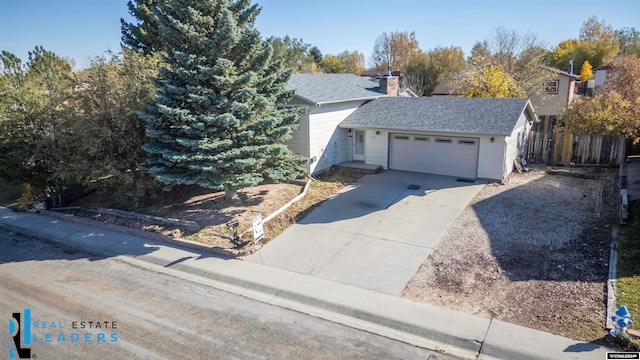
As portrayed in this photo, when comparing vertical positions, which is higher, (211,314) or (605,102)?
(605,102)

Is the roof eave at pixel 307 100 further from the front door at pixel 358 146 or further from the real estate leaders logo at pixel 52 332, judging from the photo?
the real estate leaders logo at pixel 52 332

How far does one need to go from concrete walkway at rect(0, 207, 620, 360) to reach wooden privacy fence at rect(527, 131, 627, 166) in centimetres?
1435

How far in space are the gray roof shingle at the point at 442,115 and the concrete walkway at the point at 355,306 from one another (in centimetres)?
973

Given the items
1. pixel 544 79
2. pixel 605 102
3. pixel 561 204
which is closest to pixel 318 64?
pixel 544 79

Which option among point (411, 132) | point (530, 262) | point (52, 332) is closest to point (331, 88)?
point (411, 132)

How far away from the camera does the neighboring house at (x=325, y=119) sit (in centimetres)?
1695

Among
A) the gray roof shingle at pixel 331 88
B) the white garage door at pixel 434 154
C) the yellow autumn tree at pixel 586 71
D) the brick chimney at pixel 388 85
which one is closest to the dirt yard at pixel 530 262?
the white garage door at pixel 434 154

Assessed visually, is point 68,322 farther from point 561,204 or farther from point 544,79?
point 544,79

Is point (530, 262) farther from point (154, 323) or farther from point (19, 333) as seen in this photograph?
point (19, 333)

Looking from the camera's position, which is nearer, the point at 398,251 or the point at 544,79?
the point at 398,251

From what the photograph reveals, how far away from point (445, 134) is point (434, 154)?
1128 mm

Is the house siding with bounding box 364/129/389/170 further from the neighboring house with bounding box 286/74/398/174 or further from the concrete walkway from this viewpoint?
the concrete walkway

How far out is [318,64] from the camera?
64.8 meters

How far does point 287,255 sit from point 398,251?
3006 mm
